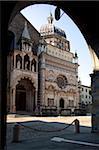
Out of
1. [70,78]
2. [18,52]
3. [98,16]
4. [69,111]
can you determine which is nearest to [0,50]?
[98,16]

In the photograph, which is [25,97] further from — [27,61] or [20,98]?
[27,61]

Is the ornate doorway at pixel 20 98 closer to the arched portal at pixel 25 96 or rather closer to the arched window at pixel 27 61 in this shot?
the arched portal at pixel 25 96

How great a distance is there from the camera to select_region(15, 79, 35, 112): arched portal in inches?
1763

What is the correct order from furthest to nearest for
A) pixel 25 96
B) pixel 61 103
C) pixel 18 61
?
pixel 61 103, pixel 25 96, pixel 18 61

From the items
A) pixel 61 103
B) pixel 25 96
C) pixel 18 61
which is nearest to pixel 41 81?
pixel 25 96

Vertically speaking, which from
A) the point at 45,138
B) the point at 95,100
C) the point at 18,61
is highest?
the point at 18,61

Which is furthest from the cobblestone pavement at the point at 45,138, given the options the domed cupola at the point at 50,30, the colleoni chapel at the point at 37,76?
the domed cupola at the point at 50,30

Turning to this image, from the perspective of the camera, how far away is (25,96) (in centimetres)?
4556

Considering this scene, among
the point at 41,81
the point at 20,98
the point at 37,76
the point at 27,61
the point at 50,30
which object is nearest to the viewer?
the point at 27,61

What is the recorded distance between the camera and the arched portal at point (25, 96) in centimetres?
4478

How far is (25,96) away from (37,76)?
389 cm

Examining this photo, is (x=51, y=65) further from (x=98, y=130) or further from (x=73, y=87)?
(x=98, y=130)

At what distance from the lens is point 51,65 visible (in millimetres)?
49656

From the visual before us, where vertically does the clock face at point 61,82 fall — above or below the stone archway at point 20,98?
above
